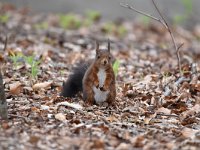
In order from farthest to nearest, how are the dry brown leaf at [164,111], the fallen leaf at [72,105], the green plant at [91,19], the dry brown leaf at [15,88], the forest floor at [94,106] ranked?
the green plant at [91,19]
the dry brown leaf at [15,88]
the dry brown leaf at [164,111]
the fallen leaf at [72,105]
the forest floor at [94,106]

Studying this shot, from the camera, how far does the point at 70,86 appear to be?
7.03m

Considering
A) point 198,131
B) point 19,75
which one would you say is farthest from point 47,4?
point 198,131

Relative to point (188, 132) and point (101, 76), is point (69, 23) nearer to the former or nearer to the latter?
point (101, 76)

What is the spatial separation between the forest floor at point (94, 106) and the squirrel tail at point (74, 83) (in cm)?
11

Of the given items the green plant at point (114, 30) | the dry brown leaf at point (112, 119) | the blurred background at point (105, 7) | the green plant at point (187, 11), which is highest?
the blurred background at point (105, 7)

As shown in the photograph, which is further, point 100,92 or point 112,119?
point 100,92

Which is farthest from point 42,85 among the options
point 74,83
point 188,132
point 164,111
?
point 188,132

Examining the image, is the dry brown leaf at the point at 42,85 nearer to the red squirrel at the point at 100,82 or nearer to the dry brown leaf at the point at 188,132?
the red squirrel at the point at 100,82

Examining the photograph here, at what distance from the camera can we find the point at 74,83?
23.3 feet

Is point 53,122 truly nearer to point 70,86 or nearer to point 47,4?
point 70,86

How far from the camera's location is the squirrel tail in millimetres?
7012

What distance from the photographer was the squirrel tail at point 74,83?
7012 millimetres

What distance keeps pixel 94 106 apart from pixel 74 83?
1.76 feet

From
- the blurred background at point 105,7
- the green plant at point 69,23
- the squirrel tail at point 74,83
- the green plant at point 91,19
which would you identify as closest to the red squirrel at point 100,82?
the squirrel tail at point 74,83
